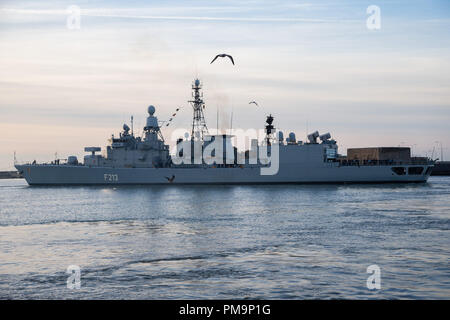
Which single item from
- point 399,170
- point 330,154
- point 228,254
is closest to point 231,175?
point 330,154

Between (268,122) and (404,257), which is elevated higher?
(268,122)

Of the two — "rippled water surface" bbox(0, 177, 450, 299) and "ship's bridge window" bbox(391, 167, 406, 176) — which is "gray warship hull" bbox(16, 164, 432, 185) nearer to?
"ship's bridge window" bbox(391, 167, 406, 176)

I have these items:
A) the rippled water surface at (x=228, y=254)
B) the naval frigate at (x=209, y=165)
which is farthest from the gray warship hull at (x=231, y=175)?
the rippled water surface at (x=228, y=254)

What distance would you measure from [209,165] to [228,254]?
43428 millimetres

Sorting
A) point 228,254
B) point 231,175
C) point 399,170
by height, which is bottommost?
point 228,254

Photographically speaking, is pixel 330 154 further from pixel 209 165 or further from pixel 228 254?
pixel 228 254

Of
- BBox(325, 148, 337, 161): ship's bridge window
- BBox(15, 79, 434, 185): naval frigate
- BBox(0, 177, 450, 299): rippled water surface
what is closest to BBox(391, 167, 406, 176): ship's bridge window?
BBox(15, 79, 434, 185): naval frigate

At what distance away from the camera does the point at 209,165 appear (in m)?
58.2

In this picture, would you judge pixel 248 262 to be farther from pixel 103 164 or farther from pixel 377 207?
pixel 103 164

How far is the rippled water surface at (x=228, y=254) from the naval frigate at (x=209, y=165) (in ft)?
→ 95.3

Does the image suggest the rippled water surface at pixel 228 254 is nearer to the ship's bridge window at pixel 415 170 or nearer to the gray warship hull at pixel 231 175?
the gray warship hull at pixel 231 175

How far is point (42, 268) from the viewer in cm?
1320

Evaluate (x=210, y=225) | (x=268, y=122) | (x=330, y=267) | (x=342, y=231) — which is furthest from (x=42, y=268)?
(x=268, y=122)

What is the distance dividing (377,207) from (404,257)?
16.2m
